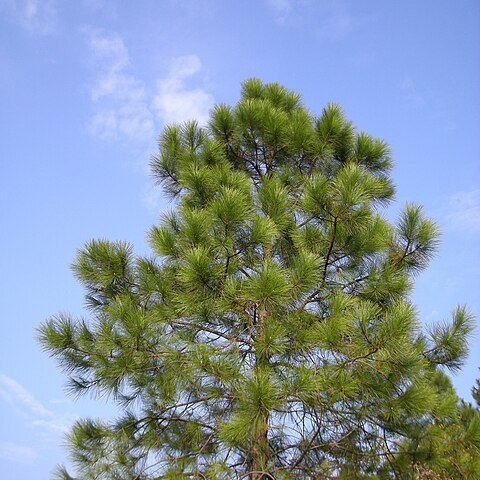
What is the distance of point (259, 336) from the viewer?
18.3 ft

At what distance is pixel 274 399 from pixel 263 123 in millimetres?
3942

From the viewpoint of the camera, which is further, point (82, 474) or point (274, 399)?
point (82, 474)

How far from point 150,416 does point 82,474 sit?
2.93 ft

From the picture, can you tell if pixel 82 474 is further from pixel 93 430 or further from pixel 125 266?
pixel 125 266

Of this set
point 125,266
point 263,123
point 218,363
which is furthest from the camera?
point 263,123

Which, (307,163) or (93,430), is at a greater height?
(307,163)

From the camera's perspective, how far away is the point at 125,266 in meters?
6.48

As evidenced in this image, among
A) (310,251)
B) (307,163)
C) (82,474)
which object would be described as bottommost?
(82,474)

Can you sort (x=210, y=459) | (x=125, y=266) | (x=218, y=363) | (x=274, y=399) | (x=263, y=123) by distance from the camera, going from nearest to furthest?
(x=274, y=399) < (x=218, y=363) < (x=210, y=459) < (x=125, y=266) < (x=263, y=123)

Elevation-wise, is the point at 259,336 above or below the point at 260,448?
above

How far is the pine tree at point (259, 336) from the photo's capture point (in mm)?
5094

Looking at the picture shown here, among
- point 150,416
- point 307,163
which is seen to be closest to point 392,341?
point 150,416

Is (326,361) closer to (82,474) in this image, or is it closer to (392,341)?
(392,341)

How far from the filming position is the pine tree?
16.7 feet
